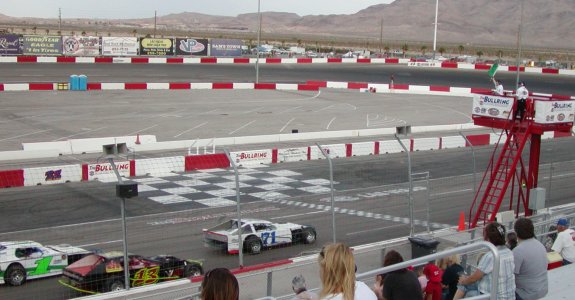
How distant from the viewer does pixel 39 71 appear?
60.3m

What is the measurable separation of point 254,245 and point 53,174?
9.15 m

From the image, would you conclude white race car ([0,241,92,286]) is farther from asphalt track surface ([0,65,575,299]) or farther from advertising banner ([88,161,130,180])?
advertising banner ([88,161,130,180])

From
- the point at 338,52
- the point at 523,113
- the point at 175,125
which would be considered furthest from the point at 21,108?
→ the point at 338,52

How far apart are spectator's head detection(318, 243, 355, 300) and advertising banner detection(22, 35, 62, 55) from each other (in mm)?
69711

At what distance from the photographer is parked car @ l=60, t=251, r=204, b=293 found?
12.2m

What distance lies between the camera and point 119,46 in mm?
75125

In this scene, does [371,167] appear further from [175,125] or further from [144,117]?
[144,117]

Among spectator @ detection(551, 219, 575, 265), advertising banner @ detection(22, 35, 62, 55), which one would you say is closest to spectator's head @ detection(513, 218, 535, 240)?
spectator @ detection(551, 219, 575, 265)

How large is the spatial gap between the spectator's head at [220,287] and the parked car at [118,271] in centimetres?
746

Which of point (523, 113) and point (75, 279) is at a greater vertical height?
point (523, 113)

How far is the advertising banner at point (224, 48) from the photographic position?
274 ft

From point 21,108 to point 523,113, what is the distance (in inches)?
1174

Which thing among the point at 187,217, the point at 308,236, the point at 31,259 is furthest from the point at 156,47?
the point at 31,259

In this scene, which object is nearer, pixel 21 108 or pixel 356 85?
pixel 21 108
